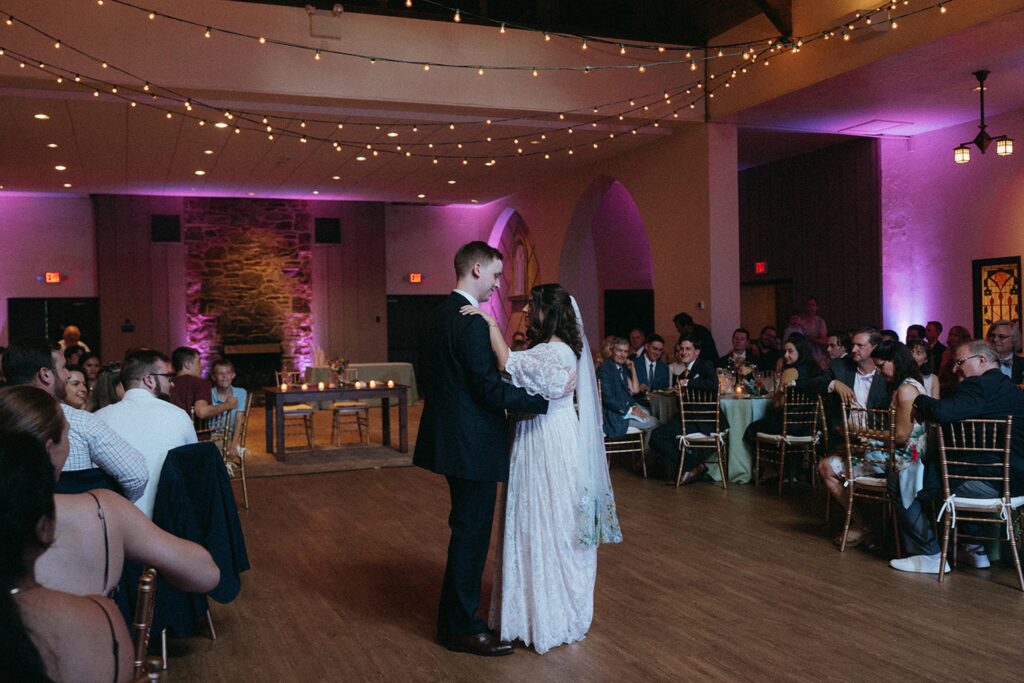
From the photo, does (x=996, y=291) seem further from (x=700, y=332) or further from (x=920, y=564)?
(x=920, y=564)

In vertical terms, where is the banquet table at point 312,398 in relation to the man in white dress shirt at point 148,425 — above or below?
below

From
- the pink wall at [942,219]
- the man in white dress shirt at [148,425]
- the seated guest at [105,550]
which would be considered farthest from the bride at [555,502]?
the pink wall at [942,219]

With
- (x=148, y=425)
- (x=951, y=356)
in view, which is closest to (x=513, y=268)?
(x=951, y=356)

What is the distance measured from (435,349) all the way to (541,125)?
7554 millimetres

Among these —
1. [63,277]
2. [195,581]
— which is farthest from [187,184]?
[195,581]

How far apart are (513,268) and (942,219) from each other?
7.85 meters

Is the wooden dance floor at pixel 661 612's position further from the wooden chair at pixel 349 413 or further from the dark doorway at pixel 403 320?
the dark doorway at pixel 403 320

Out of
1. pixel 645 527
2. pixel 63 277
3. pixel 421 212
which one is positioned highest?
pixel 421 212

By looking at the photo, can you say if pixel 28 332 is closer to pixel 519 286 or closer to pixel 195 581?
pixel 519 286

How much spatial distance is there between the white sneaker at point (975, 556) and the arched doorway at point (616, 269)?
1026 cm

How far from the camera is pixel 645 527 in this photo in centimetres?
612

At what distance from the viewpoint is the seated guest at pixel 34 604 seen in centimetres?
129

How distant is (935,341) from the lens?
10625 millimetres

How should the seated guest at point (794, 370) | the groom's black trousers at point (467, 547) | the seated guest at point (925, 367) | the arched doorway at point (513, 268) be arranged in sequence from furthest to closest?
the arched doorway at point (513, 268)
the seated guest at point (794, 370)
the seated guest at point (925, 367)
the groom's black trousers at point (467, 547)
